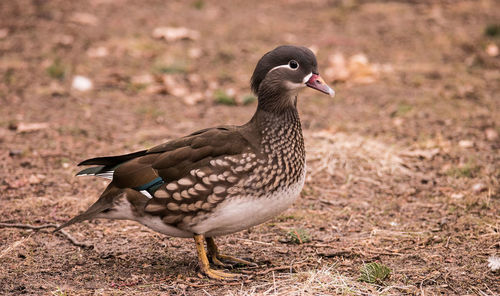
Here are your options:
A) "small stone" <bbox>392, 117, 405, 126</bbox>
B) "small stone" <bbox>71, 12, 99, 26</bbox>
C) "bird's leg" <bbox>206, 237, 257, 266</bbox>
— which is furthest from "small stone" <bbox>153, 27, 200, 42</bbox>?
"bird's leg" <bbox>206, 237, 257, 266</bbox>

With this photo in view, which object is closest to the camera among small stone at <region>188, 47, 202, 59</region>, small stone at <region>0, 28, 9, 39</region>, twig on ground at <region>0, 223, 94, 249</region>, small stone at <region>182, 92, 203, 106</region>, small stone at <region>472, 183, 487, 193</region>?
twig on ground at <region>0, 223, 94, 249</region>

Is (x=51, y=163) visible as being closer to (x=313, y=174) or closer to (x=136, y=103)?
(x=136, y=103)

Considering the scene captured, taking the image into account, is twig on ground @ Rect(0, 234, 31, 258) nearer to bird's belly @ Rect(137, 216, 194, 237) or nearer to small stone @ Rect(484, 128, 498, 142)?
bird's belly @ Rect(137, 216, 194, 237)

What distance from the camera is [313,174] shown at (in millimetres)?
5949

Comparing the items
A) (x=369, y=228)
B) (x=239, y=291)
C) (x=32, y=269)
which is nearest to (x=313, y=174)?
(x=369, y=228)

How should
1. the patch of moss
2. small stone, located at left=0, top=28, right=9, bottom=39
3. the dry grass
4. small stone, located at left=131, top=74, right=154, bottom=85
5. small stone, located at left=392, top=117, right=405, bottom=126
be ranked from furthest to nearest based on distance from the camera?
1. small stone, located at left=0, top=28, right=9, bottom=39
2. small stone, located at left=131, top=74, right=154, bottom=85
3. small stone, located at left=392, top=117, right=405, bottom=126
4. the patch of moss
5. the dry grass

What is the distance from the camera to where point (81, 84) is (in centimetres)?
820

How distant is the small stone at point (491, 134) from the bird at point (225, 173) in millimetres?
3299

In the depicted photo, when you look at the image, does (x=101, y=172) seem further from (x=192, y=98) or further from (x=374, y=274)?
(x=192, y=98)

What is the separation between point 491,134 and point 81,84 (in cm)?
502

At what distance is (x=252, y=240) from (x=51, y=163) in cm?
235

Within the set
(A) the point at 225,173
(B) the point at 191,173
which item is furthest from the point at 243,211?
(B) the point at 191,173

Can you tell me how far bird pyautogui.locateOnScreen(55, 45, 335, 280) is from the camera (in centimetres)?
392

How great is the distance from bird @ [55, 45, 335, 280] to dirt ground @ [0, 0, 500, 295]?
0.37 m
